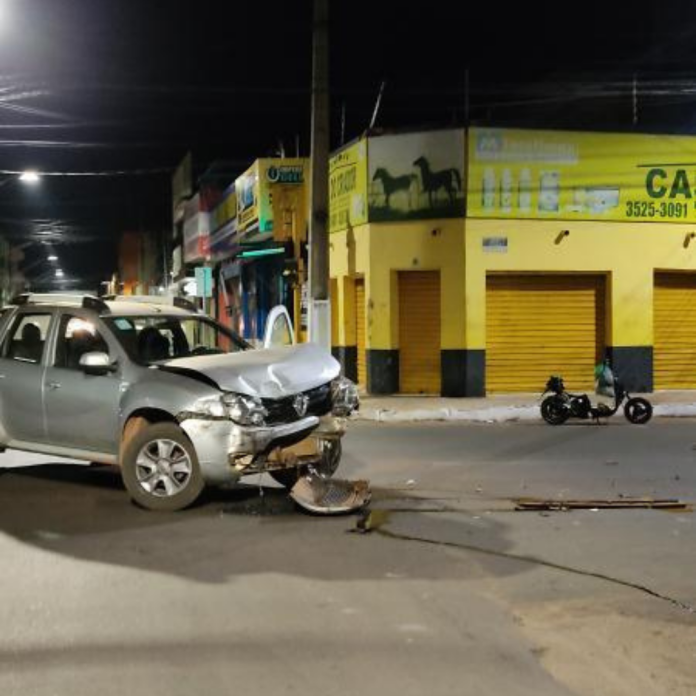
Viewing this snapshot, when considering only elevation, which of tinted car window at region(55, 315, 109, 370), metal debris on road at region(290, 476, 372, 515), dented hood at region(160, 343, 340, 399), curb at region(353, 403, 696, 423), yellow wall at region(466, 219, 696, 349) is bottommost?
curb at region(353, 403, 696, 423)

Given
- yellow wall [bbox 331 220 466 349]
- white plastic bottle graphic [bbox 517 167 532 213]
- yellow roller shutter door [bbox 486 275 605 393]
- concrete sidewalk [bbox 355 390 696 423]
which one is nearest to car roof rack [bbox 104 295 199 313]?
concrete sidewalk [bbox 355 390 696 423]

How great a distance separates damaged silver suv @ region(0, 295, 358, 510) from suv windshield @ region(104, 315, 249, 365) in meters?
0.01

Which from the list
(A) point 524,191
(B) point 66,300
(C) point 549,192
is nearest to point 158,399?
(B) point 66,300

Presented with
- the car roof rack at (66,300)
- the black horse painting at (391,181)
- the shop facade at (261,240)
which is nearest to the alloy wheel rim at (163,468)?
the car roof rack at (66,300)

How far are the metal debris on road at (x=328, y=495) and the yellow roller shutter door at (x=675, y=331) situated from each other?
13336mm

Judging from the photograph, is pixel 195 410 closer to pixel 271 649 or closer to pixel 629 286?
pixel 271 649

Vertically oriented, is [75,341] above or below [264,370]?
above

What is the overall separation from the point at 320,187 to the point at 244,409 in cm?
918

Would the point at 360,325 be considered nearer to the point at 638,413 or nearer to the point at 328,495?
the point at 638,413

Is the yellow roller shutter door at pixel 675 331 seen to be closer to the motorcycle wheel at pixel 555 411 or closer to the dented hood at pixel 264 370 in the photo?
the motorcycle wheel at pixel 555 411

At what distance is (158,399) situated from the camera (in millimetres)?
7773

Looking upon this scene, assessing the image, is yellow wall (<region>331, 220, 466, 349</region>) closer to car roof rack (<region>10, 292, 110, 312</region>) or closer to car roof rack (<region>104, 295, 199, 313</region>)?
car roof rack (<region>104, 295, 199, 313</region>)

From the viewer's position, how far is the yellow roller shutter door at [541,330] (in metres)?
19.0

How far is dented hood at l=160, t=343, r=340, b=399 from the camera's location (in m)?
7.60
